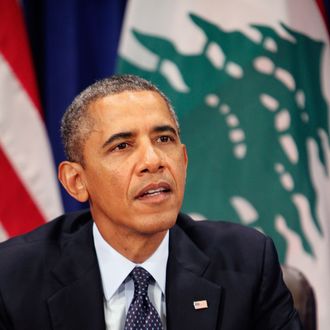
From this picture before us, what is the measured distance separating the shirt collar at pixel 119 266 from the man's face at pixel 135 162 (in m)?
0.11

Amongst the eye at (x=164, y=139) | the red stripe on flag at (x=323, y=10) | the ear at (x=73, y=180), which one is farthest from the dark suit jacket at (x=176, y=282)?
the red stripe on flag at (x=323, y=10)

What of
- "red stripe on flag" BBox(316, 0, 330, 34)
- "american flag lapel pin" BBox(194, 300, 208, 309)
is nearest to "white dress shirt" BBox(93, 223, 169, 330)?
"american flag lapel pin" BBox(194, 300, 208, 309)

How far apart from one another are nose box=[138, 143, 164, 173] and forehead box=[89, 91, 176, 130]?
0.08 metres

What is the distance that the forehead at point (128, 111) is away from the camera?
1.86m

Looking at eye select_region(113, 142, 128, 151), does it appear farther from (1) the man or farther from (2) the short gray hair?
(2) the short gray hair

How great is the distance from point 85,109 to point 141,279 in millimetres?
553

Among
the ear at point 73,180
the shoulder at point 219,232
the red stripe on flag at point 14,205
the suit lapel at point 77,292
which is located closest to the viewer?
the suit lapel at point 77,292

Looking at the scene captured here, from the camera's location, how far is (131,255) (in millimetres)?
2016

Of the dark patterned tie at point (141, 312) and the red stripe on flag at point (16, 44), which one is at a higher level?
the red stripe on flag at point (16, 44)

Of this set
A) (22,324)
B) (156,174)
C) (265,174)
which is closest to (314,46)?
(265,174)

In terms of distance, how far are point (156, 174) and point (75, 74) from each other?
1724 mm

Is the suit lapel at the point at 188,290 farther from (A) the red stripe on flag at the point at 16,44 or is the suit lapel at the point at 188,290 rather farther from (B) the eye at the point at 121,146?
(A) the red stripe on flag at the point at 16,44

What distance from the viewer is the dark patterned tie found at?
73.4 inches

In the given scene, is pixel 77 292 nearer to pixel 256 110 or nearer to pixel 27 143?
pixel 27 143
